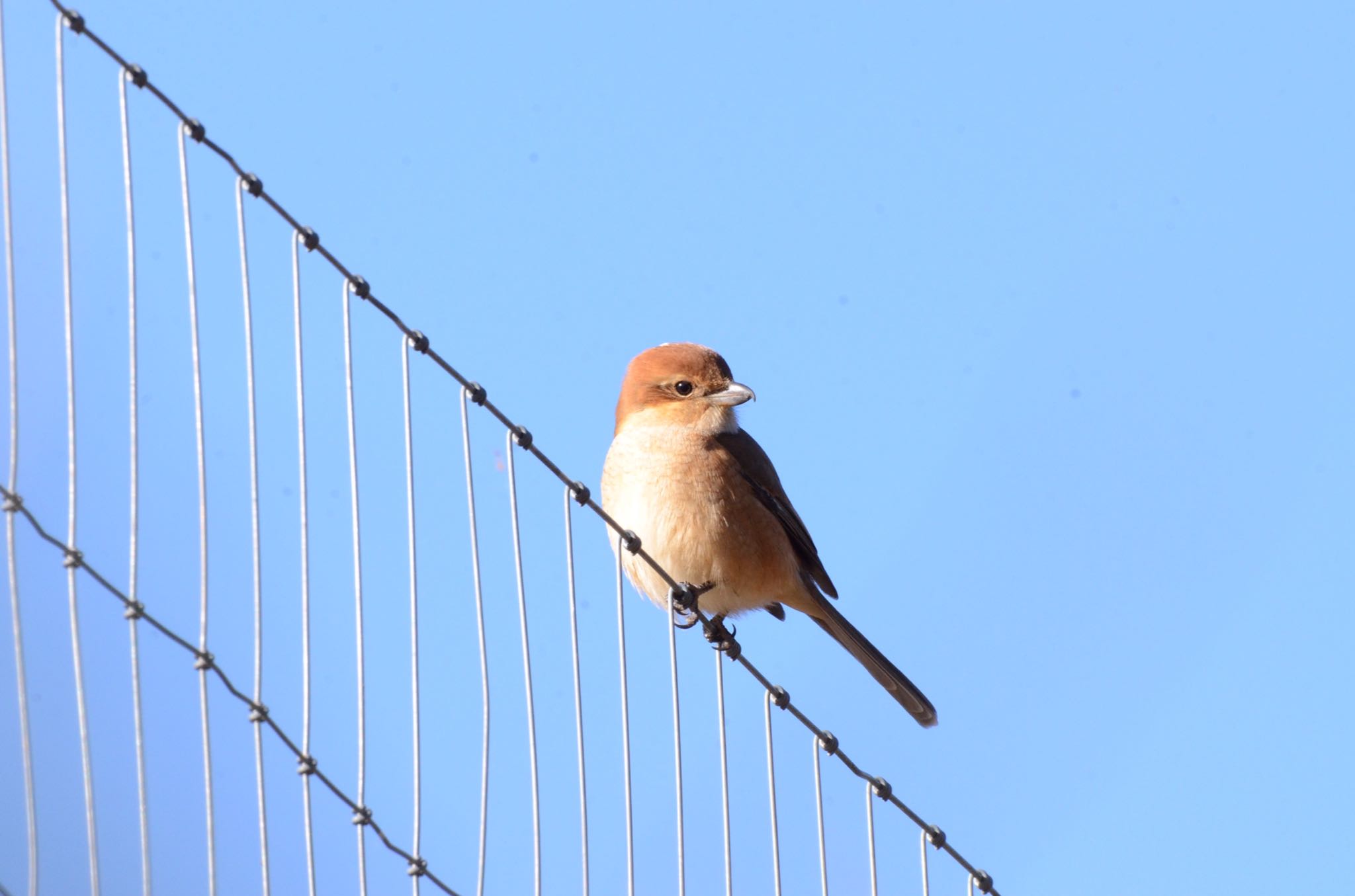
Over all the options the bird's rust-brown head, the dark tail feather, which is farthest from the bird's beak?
the dark tail feather

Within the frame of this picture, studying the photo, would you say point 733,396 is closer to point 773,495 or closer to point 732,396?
point 732,396

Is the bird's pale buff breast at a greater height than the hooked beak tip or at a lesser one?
lesser

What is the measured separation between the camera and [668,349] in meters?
6.30

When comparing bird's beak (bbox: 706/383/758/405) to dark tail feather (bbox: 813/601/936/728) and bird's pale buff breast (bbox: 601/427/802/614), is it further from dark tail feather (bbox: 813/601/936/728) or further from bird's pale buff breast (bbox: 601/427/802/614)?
dark tail feather (bbox: 813/601/936/728)

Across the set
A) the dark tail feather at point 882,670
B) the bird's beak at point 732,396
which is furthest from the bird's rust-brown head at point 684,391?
the dark tail feather at point 882,670

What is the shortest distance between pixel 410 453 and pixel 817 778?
151 centimetres

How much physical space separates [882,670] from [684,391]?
1.50m

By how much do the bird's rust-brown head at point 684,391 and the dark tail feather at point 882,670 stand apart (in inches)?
40.9

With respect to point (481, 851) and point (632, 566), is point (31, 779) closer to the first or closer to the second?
point (481, 851)

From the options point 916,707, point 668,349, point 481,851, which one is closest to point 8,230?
point 481,851

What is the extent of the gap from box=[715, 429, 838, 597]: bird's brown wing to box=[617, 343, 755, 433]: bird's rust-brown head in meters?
0.09

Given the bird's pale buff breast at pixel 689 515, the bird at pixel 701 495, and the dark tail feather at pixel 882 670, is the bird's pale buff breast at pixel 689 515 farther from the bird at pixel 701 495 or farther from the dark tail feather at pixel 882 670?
the dark tail feather at pixel 882 670

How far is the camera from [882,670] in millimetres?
6730

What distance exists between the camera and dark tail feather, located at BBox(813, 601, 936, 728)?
6.71 metres
